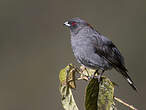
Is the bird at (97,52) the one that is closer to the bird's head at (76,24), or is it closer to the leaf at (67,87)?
the bird's head at (76,24)

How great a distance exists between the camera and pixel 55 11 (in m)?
14.3

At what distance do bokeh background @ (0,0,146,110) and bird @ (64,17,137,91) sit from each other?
635 centimetres

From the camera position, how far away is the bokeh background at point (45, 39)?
12.9m

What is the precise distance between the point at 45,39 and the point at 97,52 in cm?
834

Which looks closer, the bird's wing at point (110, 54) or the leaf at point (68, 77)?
the leaf at point (68, 77)

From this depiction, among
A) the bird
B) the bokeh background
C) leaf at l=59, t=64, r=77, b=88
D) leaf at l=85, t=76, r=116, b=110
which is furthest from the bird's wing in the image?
the bokeh background

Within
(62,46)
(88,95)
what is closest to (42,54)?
(62,46)

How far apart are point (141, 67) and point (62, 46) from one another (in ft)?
8.86

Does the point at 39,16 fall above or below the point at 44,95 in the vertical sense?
above

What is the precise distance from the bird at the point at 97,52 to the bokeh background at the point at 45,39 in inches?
250

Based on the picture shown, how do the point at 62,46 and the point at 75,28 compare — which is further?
the point at 62,46

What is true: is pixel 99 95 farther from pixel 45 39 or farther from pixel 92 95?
pixel 45 39

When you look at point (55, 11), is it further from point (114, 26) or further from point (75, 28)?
point (75, 28)

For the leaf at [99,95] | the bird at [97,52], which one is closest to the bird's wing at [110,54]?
the bird at [97,52]
